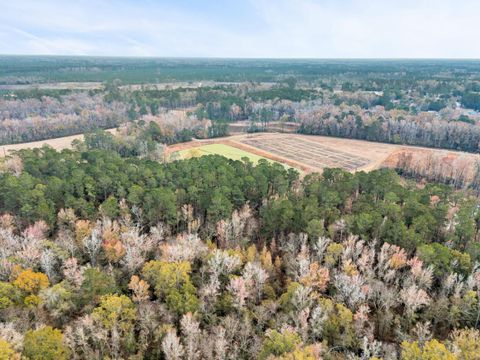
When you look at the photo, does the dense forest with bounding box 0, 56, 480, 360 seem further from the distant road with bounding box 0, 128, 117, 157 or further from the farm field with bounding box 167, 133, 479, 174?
the distant road with bounding box 0, 128, 117, 157

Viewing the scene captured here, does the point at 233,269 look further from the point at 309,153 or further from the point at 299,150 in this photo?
the point at 299,150

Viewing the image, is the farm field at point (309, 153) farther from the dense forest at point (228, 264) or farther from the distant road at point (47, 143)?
the distant road at point (47, 143)

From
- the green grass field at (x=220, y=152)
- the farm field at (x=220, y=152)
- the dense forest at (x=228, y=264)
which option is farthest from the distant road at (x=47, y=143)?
the green grass field at (x=220, y=152)

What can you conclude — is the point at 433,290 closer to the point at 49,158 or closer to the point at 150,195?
the point at 150,195

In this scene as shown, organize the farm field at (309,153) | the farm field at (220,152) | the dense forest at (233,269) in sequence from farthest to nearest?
1. the farm field at (220,152)
2. the farm field at (309,153)
3. the dense forest at (233,269)

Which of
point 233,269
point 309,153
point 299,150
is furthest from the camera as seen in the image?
point 299,150

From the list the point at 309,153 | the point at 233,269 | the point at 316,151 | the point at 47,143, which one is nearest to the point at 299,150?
the point at 309,153

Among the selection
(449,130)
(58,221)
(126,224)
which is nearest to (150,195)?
(126,224)

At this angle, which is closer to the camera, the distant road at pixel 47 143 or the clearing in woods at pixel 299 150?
the clearing in woods at pixel 299 150
